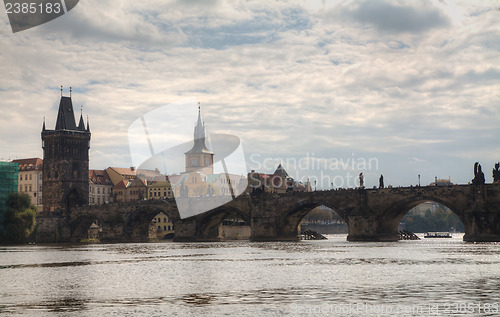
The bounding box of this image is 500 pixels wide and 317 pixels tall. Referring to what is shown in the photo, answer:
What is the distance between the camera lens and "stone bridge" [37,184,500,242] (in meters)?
81.0

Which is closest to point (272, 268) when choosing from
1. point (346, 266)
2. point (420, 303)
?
point (346, 266)

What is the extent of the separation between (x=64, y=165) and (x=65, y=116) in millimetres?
10924

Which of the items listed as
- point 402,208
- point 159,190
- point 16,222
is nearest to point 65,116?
point 16,222

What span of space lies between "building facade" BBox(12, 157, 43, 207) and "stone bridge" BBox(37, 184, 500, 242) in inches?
1105

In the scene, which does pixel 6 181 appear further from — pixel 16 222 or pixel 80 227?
pixel 80 227

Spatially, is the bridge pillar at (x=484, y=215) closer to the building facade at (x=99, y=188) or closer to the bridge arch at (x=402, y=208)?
the bridge arch at (x=402, y=208)

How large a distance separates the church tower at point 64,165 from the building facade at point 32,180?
2353 centimetres

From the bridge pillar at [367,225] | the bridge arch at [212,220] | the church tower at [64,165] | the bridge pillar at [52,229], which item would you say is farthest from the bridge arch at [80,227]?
the bridge pillar at [367,225]

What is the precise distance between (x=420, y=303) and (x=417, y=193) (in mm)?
66817

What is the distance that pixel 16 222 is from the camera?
114812 mm

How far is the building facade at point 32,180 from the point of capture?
166875mm

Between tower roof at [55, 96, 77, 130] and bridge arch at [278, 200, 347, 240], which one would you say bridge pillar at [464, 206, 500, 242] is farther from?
tower roof at [55, 96, 77, 130]

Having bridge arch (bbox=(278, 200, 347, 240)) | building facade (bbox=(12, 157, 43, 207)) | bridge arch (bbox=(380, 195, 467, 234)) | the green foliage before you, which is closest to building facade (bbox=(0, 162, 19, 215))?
the green foliage

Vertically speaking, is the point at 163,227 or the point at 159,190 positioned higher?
the point at 159,190
